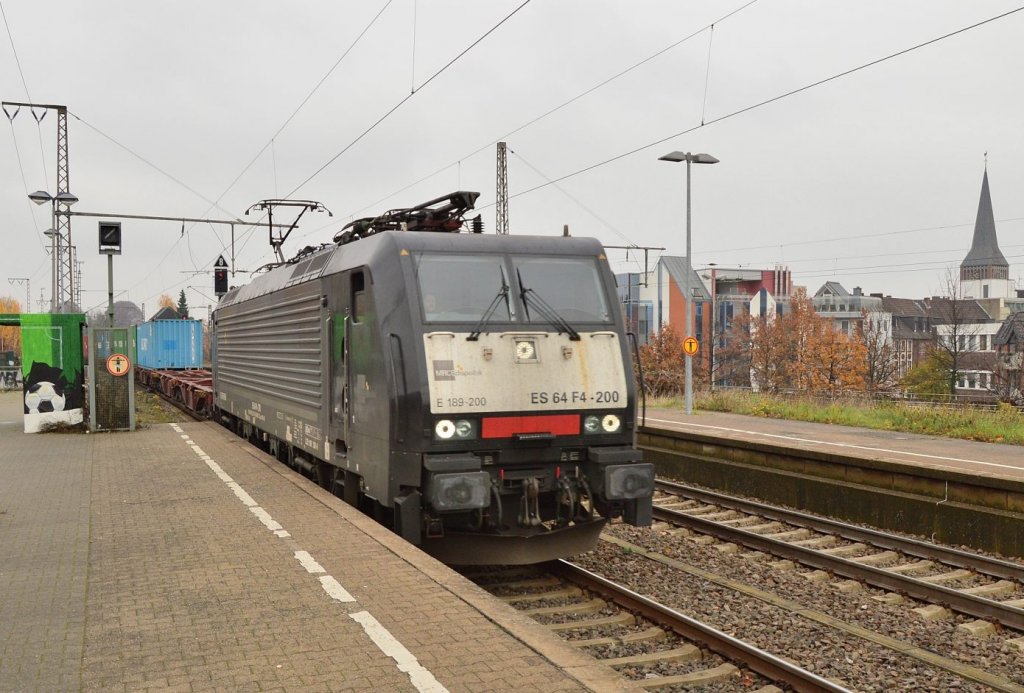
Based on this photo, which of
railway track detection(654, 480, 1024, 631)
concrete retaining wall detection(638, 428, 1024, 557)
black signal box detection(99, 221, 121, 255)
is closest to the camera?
railway track detection(654, 480, 1024, 631)

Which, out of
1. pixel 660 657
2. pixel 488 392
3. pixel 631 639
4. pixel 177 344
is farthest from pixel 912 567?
pixel 177 344

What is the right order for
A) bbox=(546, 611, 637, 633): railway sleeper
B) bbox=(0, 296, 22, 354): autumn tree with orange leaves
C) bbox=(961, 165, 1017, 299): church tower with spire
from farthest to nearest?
bbox=(961, 165, 1017, 299): church tower with spire
bbox=(0, 296, 22, 354): autumn tree with orange leaves
bbox=(546, 611, 637, 633): railway sleeper

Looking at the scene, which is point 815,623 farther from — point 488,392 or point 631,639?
point 488,392

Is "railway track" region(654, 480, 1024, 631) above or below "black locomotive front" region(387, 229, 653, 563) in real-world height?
below

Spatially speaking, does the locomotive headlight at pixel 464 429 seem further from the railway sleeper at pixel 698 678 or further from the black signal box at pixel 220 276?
the black signal box at pixel 220 276

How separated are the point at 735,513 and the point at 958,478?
2.73m

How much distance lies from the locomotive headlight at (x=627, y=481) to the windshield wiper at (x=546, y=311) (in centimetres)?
120

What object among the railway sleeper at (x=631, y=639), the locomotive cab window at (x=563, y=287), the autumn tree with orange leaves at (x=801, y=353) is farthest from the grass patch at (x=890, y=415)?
the autumn tree with orange leaves at (x=801, y=353)

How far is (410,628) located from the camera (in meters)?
5.37

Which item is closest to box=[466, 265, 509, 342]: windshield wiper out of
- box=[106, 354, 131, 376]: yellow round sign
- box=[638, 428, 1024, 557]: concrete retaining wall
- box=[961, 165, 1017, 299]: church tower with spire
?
box=[638, 428, 1024, 557]: concrete retaining wall

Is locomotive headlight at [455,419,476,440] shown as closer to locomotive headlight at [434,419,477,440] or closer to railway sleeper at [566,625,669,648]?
locomotive headlight at [434,419,477,440]

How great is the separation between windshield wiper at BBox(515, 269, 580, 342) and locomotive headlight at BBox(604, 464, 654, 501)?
1203 mm

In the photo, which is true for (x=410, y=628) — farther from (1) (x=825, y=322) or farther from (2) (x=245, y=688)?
(1) (x=825, y=322)

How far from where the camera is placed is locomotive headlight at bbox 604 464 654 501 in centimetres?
771
